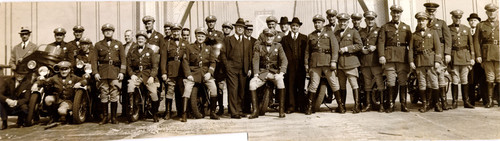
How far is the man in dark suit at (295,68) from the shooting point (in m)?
4.02

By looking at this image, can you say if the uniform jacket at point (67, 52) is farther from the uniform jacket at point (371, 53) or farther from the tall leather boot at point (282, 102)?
the uniform jacket at point (371, 53)

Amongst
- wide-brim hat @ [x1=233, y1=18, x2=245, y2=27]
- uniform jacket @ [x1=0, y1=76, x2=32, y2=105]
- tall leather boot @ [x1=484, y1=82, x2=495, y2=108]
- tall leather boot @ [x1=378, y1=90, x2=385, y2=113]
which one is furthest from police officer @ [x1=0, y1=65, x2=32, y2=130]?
tall leather boot @ [x1=484, y1=82, x2=495, y2=108]

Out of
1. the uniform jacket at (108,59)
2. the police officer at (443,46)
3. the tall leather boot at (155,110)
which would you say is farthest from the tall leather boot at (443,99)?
the uniform jacket at (108,59)

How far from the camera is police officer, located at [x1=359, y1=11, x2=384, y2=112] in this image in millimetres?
3994

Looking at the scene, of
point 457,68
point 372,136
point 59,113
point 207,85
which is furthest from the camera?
point 457,68

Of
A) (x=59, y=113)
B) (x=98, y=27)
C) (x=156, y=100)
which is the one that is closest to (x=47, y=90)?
(x=59, y=113)

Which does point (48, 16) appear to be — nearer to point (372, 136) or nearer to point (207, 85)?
point (207, 85)

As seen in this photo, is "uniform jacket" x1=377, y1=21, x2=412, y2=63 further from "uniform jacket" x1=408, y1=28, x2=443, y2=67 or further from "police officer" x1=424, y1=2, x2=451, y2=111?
"police officer" x1=424, y1=2, x2=451, y2=111

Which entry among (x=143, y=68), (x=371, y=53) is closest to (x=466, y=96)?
(x=371, y=53)

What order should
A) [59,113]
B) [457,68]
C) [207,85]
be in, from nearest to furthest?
[59,113]
[207,85]
[457,68]

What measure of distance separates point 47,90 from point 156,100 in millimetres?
953

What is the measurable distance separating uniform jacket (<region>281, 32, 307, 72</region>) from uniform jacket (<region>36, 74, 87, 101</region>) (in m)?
2.01

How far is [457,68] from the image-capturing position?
13.6 ft

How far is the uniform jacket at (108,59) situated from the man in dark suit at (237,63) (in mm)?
940
